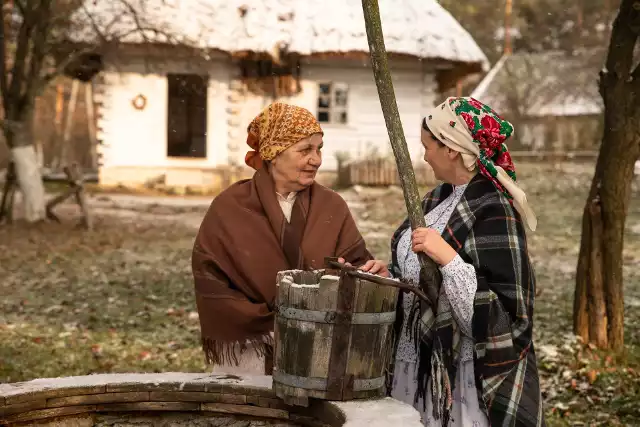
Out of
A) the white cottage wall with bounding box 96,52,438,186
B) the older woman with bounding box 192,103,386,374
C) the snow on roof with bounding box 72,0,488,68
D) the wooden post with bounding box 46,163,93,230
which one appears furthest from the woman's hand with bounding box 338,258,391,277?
the white cottage wall with bounding box 96,52,438,186

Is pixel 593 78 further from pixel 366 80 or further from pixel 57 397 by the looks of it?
pixel 57 397

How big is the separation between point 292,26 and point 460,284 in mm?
18417

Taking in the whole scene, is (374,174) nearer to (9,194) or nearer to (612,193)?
(9,194)

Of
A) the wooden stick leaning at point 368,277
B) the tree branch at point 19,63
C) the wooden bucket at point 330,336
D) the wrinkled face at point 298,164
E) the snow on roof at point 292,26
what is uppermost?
the snow on roof at point 292,26

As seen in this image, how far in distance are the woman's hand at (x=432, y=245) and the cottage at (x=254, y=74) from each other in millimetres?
17515

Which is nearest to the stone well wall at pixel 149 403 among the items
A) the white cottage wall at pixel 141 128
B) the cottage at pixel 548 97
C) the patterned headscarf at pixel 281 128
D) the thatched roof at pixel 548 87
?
the patterned headscarf at pixel 281 128

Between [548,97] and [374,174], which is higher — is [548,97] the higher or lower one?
the higher one

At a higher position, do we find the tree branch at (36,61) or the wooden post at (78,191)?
the tree branch at (36,61)

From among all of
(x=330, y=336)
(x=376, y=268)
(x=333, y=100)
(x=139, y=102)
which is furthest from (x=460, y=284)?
(x=333, y=100)

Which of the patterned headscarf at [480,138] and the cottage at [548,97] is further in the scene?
the cottage at [548,97]

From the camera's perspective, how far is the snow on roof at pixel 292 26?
20172 mm

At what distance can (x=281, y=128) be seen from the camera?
3434mm

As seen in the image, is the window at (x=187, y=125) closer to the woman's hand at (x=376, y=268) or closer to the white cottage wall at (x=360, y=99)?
the white cottage wall at (x=360, y=99)

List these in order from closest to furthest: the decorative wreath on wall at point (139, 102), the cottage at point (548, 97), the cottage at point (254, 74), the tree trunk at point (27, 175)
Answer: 1. the tree trunk at point (27, 175)
2. the cottage at point (254, 74)
3. the decorative wreath on wall at point (139, 102)
4. the cottage at point (548, 97)
